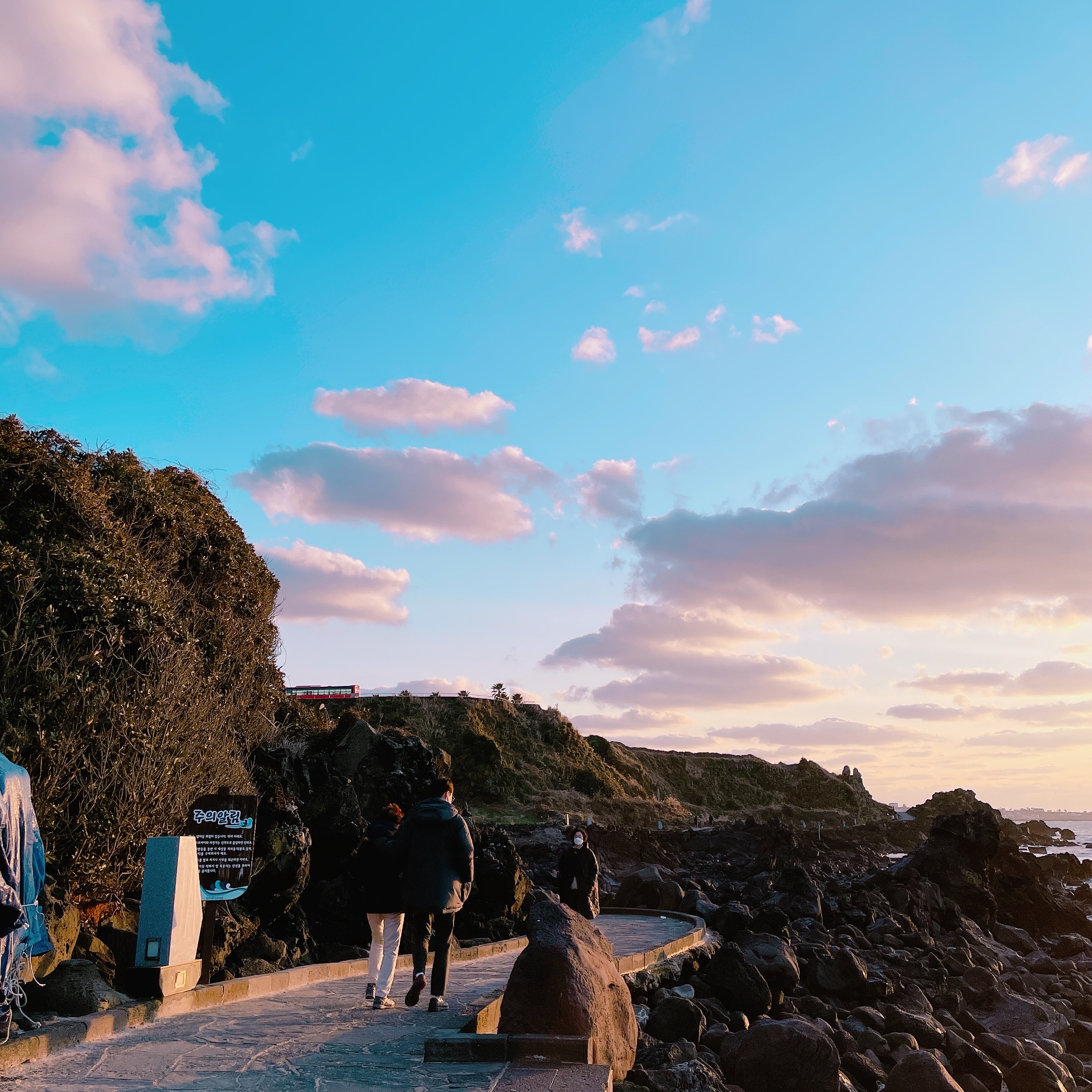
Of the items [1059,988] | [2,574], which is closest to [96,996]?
[2,574]

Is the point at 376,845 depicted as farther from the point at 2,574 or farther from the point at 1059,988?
the point at 1059,988

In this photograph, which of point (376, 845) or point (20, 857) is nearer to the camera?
point (20, 857)

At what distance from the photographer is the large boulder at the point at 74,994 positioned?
7.72 m

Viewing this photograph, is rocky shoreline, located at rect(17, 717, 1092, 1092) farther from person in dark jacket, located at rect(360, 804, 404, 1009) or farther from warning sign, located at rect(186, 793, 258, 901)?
warning sign, located at rect(186, 793, 258, 901)

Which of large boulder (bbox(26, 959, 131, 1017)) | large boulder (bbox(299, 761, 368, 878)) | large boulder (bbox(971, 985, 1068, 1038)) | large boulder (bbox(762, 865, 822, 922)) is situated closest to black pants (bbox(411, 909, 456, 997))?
large boulder (bbox(26, 959, 131, 1017))

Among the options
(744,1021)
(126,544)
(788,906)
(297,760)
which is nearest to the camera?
(744,1021)

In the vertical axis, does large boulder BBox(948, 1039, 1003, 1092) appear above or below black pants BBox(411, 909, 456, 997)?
below

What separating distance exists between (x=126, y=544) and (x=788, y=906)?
16.4 metres

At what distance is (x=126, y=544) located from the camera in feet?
41.6

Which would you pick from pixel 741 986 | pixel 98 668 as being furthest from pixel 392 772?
pixel 741 986

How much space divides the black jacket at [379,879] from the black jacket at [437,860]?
0.33 m

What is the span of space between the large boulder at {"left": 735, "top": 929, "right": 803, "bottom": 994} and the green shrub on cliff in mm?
7992

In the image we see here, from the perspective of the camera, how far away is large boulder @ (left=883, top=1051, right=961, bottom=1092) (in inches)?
360

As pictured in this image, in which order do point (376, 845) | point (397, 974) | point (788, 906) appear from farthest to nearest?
1. point (788, 906)
2. point (397, 974)
3. point (376, 845)
